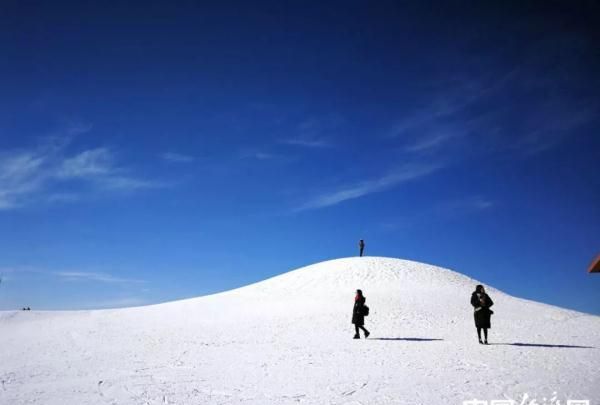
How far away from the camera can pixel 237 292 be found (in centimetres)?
3669

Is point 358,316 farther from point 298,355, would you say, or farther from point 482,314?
point 482,314

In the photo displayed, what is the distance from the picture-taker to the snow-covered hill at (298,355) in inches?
347

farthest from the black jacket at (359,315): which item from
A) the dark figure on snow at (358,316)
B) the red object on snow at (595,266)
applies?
the red object on snow at (595,266)

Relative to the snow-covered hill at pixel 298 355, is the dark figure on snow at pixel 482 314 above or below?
above

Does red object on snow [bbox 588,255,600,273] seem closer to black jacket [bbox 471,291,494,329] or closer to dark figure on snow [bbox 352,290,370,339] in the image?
black jacket [bbox 471,291,494,329]

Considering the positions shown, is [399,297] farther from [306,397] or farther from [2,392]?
[2,392]

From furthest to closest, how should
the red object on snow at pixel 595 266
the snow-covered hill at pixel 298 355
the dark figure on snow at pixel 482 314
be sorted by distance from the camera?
the dark figure on snow at pixel 482 314, the snow-covered hill at pixel 298 355, the red object on snow at pixel 595 266

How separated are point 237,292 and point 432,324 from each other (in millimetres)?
20132

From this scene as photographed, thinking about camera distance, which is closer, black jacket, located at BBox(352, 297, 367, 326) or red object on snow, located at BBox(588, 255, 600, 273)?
red object on snow, located at BBox(588, 255, 600, 273)

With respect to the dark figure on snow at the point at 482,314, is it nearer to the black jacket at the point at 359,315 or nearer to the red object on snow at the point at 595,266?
the black jacket at the point at 359,315

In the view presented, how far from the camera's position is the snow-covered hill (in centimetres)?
881

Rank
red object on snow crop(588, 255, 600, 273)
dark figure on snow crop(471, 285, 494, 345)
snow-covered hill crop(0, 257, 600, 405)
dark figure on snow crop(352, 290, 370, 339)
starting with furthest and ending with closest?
dark figure on snow crop(352, 290, 370, 339), dark figure on snow crop(471, 285, 494, 345), snow-covered hill crop(0, 257, 600, 405), red object on snow crop(588, 255, 600, 273)

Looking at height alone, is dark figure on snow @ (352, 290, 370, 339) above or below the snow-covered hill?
above

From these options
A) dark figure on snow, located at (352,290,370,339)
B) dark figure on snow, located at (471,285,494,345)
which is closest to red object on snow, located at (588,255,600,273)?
dark figure on snow, located at (471,285,494,345)
